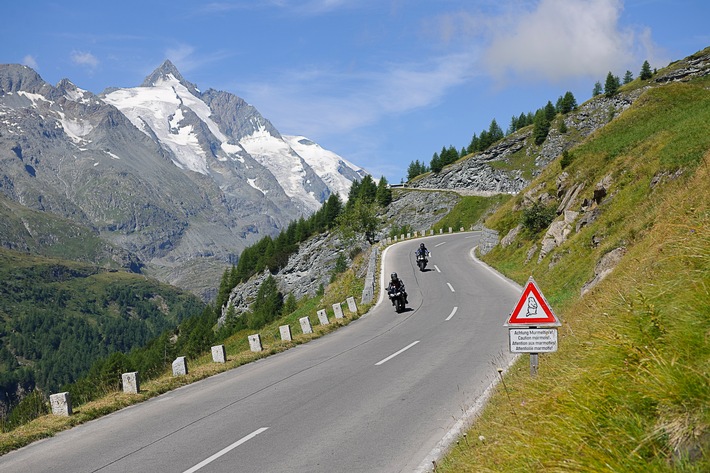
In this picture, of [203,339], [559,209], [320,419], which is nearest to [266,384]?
[320,419]

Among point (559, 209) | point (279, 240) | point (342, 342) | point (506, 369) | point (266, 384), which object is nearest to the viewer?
point (506, 369)

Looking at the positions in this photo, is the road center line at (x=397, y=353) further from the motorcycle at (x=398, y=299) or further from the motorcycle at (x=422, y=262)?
the motorcycle at (x=422, y=262)

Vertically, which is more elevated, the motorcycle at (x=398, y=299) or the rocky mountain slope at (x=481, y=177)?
the rocky mountain slope at (x=481, y=177)

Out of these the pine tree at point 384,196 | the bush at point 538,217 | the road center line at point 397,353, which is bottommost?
the road center line at point 397,353

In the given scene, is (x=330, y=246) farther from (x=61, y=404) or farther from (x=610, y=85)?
(x=61, y=404)

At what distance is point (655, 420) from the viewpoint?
169 inches

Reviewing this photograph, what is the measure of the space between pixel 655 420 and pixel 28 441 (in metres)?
9.61

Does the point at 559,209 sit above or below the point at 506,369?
above

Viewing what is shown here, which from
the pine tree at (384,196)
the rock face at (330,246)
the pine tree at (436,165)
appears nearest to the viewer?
the rock face at (330,246)

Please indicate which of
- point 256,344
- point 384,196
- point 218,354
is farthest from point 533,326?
point 384,196

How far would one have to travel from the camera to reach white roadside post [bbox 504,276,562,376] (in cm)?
765

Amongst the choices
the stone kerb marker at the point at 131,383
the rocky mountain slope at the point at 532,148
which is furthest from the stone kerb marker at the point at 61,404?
the rocky mountain slope at the point at 532,148

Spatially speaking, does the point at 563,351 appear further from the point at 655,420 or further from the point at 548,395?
the point at 655,420

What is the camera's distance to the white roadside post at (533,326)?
765cm
